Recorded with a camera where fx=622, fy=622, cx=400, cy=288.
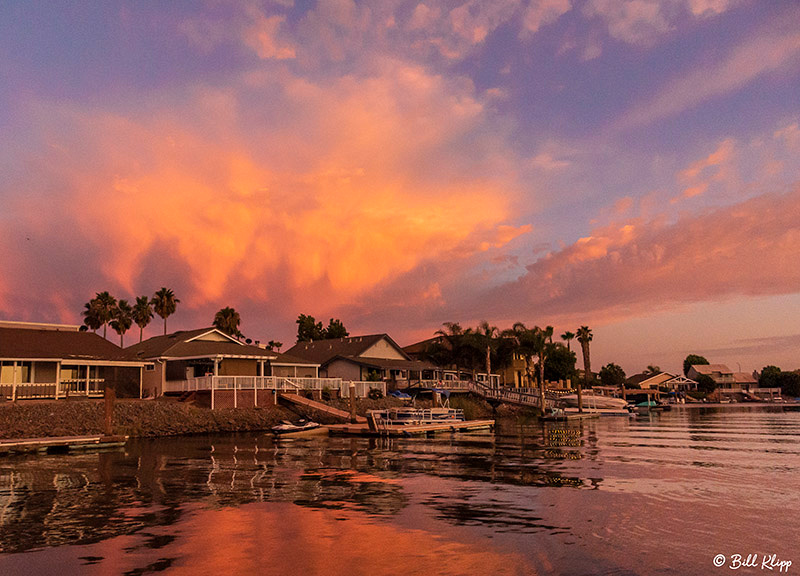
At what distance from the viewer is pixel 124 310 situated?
9500cm

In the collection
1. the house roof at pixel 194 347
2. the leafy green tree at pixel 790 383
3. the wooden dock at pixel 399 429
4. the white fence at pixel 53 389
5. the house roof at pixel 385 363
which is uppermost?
the house roof at pixel 194 347

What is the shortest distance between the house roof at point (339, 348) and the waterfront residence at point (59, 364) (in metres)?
25.0

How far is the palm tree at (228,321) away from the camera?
3847 inches

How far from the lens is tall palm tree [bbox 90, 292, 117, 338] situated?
91.9m

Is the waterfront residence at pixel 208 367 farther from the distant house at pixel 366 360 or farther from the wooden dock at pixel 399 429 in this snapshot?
the distant house at pixel 366 360

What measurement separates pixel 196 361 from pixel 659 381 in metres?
129

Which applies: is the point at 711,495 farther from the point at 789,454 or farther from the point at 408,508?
the point at 789,454

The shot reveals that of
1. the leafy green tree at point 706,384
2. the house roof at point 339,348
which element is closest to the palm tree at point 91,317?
the house roof at point 339,348

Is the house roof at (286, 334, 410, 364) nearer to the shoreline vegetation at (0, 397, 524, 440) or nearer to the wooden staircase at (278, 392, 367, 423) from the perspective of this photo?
the shoreline vegetation at (0, 397, 524, 440)

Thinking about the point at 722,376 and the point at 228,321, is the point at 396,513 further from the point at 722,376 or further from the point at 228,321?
the point at 722,376

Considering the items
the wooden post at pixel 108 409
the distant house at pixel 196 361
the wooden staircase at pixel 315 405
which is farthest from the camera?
the distant house at pixel 196 361

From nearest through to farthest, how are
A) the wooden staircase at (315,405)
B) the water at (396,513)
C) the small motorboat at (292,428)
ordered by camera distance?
the water at (396,513), the small motorboat at (292,428), the wooden staircase at (315,405)

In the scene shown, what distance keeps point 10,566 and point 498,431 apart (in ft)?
145

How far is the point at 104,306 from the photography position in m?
92.8
